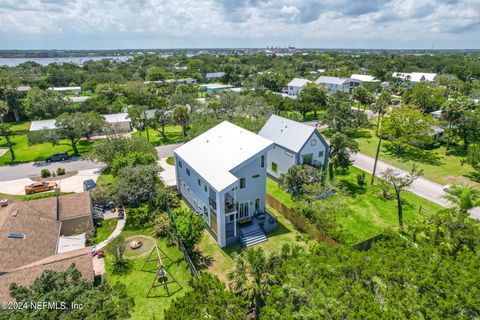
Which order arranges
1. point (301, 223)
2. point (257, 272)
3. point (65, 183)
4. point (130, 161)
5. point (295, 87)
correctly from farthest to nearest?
point (295, 87) → point (65, 183) → point (130, 161) → point (301, 223) → point (257, 272)

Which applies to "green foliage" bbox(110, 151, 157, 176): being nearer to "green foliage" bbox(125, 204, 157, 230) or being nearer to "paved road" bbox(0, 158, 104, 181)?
"green foliage" bbox(125, 204, 157, 230)

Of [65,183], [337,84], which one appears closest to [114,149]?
[65,183]

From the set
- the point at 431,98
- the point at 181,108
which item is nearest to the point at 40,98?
the point at 181,108

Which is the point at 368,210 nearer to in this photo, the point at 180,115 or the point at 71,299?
the point at 71,299

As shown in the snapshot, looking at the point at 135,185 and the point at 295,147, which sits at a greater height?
the point at 295,147

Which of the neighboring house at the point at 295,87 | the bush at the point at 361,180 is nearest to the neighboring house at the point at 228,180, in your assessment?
the bush at the point at 361,180

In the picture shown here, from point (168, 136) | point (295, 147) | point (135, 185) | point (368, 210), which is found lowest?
point (168, 136)

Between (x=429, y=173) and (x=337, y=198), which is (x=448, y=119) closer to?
(x=429, y=173)
